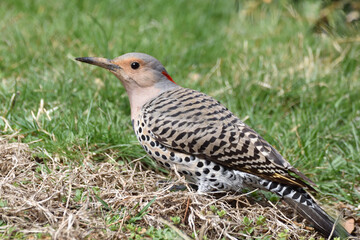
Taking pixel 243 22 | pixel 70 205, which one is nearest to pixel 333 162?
pixel 70 205

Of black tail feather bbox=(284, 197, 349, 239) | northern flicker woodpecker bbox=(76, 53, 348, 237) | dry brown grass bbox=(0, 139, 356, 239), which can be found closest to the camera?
dry brown grass bbox=(0, 139, 356, 239)

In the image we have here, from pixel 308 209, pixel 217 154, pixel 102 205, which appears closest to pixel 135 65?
pixel 217 154

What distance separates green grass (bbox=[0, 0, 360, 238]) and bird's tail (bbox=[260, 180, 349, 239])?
1.92 feet

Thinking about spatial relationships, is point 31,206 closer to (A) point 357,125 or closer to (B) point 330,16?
(B) point 330,16

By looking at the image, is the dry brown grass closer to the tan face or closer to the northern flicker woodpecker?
the northern flicker woodpecker

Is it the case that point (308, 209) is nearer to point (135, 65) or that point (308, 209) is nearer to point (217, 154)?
point (217, 154)

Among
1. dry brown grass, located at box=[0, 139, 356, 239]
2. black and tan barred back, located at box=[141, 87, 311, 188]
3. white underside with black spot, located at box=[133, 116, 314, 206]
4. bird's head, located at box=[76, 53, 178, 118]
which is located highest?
bird's head, located at box=[76, 53, 178, 118]

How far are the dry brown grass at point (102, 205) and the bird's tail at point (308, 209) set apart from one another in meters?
0.11

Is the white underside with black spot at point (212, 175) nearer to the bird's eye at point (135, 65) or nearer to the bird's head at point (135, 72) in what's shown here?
the bird's head at point (135, 72)

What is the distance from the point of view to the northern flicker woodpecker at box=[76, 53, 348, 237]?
13.1 feet

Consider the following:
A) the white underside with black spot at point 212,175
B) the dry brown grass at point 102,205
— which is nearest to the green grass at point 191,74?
the dry brown grass at point 102,205

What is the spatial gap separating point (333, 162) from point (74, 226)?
108 inches

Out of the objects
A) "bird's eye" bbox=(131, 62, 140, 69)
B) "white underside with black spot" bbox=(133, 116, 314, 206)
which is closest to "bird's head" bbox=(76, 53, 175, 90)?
"bird's eye" bbox=(131, 62, 140, 69)

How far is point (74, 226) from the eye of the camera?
132 inches
